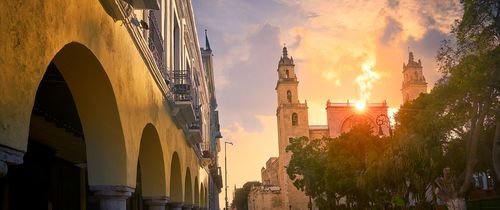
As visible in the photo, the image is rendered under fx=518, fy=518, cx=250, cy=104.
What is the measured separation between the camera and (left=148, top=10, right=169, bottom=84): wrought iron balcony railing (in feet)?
32.1

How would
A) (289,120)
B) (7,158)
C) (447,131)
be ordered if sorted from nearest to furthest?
(7,158) < (447,131) < (289,120)

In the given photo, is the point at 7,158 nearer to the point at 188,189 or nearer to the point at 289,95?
the point at 188,189

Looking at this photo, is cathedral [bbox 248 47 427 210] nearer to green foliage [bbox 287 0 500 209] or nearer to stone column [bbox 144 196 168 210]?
green foliage [bbox 287 0 500 209]

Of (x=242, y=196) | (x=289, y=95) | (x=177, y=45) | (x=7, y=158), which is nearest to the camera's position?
(x=7, y=158)

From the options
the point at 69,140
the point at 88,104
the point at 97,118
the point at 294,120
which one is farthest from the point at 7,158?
the point at 294,120

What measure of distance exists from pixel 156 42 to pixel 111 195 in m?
4.37

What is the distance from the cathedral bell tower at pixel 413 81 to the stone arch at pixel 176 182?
207ft

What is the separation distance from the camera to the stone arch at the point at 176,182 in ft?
44.8

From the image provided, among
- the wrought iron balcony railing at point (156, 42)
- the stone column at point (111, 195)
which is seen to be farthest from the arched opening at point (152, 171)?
the stone column at point (111, 195)

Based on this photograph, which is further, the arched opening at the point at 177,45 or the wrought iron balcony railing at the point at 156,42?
the arched opening at the point at 177,45

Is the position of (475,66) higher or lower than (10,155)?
higher

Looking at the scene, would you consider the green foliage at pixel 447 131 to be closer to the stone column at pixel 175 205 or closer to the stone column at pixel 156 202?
the stone column at pixel 175 205

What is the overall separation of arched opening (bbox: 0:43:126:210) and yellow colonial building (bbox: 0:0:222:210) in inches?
0.5

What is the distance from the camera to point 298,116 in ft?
232
